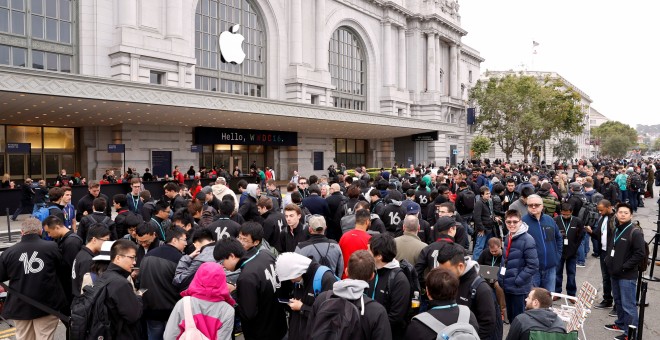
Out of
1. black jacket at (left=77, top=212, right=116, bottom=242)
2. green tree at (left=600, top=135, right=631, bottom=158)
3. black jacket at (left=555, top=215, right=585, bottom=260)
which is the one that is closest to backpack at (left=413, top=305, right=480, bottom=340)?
black jacket at (left=77, top=212, right=116, bottom=242)

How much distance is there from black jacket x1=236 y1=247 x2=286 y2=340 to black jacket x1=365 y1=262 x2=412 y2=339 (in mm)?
1080

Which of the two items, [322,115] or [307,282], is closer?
[307,282]

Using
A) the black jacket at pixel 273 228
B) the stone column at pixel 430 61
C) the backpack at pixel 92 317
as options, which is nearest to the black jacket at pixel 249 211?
the black jacket at pixel 273 228

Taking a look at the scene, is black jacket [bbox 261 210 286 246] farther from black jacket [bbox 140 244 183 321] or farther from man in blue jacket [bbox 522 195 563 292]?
man in blue jacket [bbox 522 195 563 292]

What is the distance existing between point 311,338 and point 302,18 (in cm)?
4129

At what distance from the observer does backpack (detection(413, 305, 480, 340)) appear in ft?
10.9

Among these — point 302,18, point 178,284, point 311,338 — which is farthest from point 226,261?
point 302,18

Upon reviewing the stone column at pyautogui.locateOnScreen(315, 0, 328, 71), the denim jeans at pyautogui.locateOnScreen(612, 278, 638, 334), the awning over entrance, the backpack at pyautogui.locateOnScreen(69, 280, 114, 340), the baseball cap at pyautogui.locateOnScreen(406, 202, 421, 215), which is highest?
the stone column at pyautogui.locateOnScreen(315, 0, 328, 71)

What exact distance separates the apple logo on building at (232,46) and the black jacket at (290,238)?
30.6 meters

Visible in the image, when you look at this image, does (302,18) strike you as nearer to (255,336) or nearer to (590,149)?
(255,336)

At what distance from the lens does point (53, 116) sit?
24719 mm

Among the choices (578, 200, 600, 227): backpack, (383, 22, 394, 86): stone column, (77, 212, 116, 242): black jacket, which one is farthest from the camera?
(383, 22, 394, 86): stone column

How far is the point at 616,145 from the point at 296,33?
353 ft

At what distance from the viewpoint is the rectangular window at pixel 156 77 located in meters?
30.7
